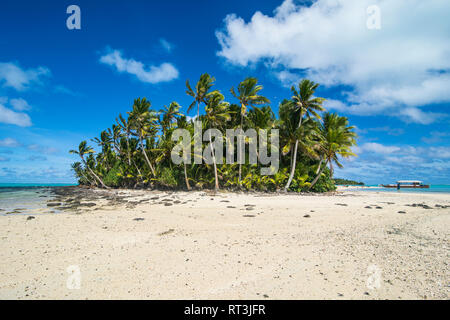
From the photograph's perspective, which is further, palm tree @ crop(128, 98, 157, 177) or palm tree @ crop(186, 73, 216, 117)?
palm tree @ crop(128, 98, 157, 177)

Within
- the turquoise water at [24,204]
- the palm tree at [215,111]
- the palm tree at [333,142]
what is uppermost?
the palm tree at [215,111]

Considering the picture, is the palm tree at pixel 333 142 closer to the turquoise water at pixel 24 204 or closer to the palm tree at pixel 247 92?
the palm tree at pixel 247 92

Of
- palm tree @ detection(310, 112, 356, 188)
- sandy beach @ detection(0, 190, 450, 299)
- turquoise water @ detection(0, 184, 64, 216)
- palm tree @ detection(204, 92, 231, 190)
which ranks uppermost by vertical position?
palm tree @ detection(204, 92, 231, 190)

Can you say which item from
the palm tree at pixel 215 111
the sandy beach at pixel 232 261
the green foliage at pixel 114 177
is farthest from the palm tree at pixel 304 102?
the green foliage at pixel 114 177

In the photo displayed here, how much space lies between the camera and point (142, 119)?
105ft

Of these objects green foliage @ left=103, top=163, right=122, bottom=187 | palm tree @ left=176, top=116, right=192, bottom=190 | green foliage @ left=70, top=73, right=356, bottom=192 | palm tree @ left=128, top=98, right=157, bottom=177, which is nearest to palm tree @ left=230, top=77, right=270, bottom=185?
green foliage @ left=70, top=73, right=356, bottom=192

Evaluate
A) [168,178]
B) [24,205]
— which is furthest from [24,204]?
[168,178]

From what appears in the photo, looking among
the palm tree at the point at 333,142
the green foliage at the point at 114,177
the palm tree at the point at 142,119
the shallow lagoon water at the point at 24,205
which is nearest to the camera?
the shallow lagoon water at the point at 24,205

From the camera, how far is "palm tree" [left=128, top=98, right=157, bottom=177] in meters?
31.5

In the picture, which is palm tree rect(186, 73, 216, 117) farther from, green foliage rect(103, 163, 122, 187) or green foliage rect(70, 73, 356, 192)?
green foliage rect(103, 163, 122, 187)

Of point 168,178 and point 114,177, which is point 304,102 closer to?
point 168,178

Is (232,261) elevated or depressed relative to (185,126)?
depressed

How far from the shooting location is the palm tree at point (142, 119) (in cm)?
3155

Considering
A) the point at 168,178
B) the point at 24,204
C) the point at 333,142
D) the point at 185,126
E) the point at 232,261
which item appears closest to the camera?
the point at 232,261
